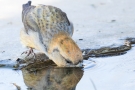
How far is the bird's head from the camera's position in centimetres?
481

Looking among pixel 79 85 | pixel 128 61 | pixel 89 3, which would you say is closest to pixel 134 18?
pixel 89 3

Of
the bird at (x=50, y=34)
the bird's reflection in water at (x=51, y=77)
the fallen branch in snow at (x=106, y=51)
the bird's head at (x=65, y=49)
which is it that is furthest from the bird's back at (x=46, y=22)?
the bird's reflection in water at (x=51, y=77)

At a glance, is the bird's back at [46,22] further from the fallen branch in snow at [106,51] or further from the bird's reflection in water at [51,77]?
the bird's reflection in water at [51,77]

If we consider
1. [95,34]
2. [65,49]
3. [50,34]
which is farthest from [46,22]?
[95,34]

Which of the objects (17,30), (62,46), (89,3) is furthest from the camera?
(89,3)

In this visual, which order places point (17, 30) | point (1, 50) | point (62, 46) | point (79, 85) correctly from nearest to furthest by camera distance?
point (79, 85) < point (62, 46) < point (1, 50) < point (17, 30)

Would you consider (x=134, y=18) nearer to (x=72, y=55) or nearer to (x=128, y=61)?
(x=128, y=61)

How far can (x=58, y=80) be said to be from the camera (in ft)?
15.8

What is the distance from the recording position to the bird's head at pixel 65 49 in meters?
4.81

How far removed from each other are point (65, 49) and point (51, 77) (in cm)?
39

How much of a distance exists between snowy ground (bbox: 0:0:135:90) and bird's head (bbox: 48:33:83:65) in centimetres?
28

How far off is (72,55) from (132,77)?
758 millimetres

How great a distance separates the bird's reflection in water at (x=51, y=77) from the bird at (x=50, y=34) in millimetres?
123

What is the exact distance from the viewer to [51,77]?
4.96 meters
